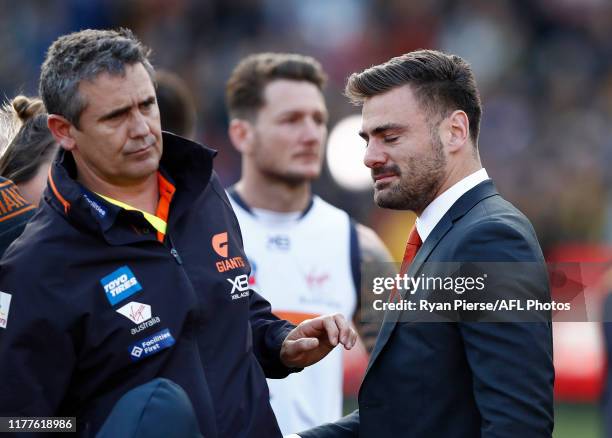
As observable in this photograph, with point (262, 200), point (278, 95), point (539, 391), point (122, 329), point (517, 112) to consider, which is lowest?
point (539, 391)

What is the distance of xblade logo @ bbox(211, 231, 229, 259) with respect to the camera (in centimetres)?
339

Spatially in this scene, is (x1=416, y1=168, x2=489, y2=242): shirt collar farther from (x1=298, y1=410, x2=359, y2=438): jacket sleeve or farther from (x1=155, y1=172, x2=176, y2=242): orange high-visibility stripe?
(x1=155, y1=172, x2=176, y2=242): orange high-visibility stripe

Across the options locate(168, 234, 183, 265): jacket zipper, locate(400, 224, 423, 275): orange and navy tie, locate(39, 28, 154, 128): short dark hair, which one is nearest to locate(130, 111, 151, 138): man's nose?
locate(39, 28, 154, 128): short dark hair

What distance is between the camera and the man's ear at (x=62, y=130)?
334cm

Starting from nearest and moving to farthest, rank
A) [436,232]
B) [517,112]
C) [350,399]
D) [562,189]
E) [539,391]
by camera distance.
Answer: [539,391] < [436,232] < [350,399] < [562,189] < [517,112]

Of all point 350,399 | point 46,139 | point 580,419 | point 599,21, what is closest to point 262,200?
point 46,139

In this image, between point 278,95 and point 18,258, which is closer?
point 18,258

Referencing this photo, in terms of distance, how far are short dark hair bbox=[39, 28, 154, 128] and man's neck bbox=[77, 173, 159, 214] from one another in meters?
0.21

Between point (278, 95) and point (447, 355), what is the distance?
2899 mm

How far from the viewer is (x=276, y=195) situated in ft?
17.8

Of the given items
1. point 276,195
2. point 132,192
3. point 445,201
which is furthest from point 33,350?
point 276,195

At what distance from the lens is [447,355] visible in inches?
119

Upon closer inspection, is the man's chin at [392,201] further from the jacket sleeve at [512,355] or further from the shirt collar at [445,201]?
the jacket sleeve at [512,355]

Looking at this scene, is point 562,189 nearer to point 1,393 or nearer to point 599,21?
point 599,21
